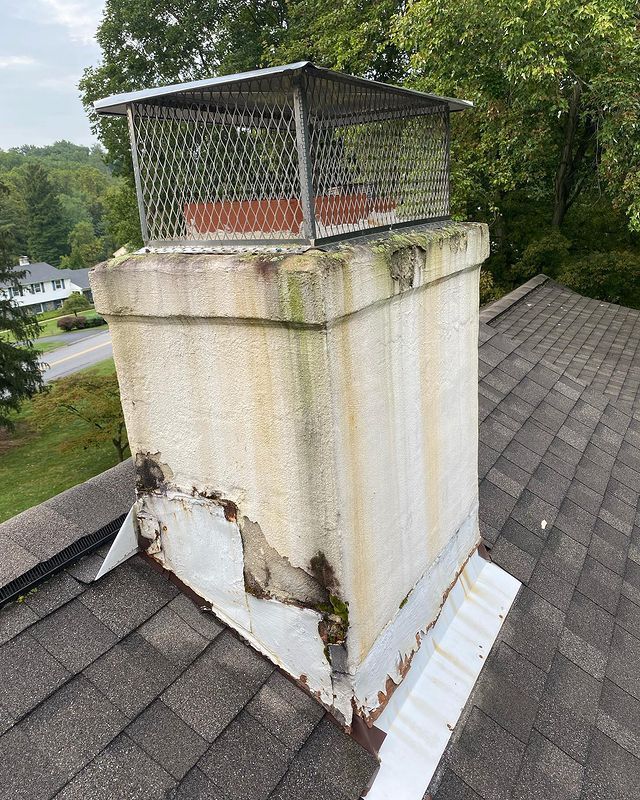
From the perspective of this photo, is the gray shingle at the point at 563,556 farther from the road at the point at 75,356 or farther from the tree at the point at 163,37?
the road at the point at 75,356

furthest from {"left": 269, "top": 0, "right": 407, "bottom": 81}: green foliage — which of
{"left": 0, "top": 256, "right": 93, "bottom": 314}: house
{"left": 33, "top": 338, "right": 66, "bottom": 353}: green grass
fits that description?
{"left": 0, "top": 256, "right": 93, "bottom": 314}: house

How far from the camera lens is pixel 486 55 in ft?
37.2

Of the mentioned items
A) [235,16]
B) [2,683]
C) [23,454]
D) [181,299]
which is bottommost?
[23,454]

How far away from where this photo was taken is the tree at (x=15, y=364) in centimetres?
1895

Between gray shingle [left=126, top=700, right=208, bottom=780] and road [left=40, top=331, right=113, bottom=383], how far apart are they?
85.8 feet

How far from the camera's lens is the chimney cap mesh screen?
1.62 m

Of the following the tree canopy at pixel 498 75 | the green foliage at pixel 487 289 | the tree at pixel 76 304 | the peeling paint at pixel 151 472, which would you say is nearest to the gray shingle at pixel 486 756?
the peeling paint at pixel 151 472

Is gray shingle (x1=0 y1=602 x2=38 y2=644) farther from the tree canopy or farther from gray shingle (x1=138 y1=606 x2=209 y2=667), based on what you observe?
the tree canopy

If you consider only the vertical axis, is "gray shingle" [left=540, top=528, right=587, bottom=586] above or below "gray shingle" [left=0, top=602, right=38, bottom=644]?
below

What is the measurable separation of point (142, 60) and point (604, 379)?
73.4 feet

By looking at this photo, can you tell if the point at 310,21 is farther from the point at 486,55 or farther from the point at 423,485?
the point at 423,485

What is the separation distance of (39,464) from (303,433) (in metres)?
18.3

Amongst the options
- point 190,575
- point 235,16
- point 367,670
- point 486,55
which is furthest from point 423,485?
point 235,16

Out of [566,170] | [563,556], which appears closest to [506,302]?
[563,556]
